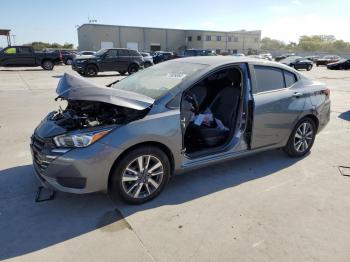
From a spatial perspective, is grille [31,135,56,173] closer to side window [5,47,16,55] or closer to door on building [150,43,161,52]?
side window [5,47,16,55]

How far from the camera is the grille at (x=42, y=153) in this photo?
299cm

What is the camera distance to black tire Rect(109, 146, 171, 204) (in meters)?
3.10

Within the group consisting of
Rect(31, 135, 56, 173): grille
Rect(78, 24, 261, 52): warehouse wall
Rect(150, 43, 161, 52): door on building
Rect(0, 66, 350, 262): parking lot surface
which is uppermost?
Rect(78, 24, 261, 52): warehouse wall

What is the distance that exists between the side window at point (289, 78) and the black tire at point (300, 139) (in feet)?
1.97

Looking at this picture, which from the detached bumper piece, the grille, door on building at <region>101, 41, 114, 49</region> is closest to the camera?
the grille

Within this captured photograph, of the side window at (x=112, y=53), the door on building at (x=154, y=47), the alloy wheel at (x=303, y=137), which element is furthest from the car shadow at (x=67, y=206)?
the door on building at (x=154, y=47)

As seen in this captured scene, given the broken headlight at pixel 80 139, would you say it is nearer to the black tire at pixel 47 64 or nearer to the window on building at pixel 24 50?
Result: the window on building at pixel 24 50

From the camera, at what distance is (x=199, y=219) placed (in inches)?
122

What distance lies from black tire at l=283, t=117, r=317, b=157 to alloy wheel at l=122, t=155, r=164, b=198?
2372 mm

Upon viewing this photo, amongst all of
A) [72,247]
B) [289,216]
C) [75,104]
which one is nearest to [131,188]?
[72,247]

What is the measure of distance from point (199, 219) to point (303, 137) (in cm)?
260

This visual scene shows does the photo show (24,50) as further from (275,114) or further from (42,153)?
(275,114)

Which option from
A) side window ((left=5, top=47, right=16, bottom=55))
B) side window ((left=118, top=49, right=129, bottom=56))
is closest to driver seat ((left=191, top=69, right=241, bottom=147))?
side window ((left=118, top=49, right=129, bottom=56))

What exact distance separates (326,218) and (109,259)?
225 centimetres
